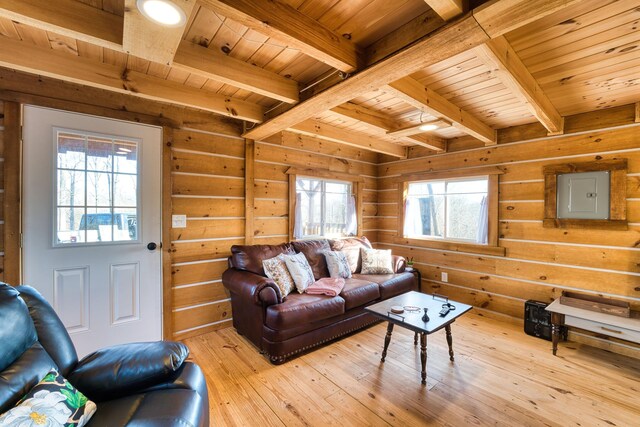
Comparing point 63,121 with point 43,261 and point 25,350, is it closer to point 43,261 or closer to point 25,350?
point 43,261

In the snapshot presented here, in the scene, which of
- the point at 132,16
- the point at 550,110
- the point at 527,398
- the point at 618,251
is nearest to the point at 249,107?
the point at 132,16

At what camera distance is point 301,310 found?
7.93 feet

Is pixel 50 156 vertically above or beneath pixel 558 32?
beneath

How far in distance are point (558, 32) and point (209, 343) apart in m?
3.64

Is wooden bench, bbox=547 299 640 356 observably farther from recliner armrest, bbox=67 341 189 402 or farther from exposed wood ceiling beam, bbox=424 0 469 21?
recliner armrest, bbox=67 341 189 402

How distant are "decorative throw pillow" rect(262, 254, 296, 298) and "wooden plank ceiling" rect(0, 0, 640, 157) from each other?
1.42 m

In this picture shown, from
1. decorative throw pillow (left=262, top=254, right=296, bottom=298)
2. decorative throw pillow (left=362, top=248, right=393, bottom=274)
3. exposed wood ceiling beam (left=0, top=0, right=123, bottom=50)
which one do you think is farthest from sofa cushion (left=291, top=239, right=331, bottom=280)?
exposed wood ceiling beam (left=0, top=0, right=123, bottom=50)

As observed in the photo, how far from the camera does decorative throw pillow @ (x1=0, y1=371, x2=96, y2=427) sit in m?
0.93

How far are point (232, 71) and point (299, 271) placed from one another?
1932 mm

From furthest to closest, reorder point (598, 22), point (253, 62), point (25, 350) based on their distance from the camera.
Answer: point (253, 62) < point (598, 22) < point (25, 350)

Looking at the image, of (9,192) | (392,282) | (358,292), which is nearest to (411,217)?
(392,282)

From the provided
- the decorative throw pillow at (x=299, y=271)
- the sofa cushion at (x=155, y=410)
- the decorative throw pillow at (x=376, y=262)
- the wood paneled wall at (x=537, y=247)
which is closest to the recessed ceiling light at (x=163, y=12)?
the sofa cushion at (x=155, y=410)

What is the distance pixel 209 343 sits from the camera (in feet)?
8.98

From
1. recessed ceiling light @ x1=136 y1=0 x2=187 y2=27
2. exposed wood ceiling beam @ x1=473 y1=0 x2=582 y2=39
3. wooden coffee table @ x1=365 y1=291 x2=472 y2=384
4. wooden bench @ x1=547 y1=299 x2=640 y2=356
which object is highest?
recessed ceiling light @ x1=136 y1=0 x2=187 y2=27
